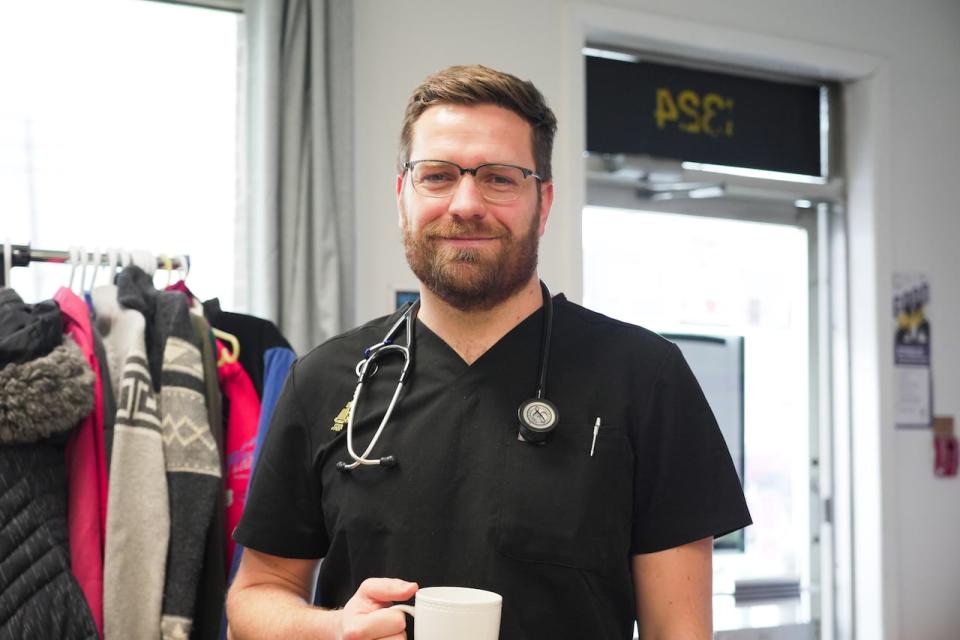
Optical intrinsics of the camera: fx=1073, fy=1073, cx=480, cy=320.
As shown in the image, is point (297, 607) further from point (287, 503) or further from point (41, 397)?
point (41, 397)

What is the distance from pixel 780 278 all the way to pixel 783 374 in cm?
36

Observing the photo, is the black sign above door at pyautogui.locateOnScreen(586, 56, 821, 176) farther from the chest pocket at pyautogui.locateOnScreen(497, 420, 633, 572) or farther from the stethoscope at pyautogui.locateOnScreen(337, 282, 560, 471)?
the chest pocket at pyautogui.locateOnScreen(497, 420, 633, 572)

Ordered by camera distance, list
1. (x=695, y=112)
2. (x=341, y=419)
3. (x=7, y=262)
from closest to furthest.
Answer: (x=341, y=419), (x=7, y=262), (x=695, y=112)

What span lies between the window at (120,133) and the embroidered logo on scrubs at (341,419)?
4.63ft

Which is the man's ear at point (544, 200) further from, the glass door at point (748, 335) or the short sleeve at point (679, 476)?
the glass door at point (748, 335)

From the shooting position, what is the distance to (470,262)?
1.42m

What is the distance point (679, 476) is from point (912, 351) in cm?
273

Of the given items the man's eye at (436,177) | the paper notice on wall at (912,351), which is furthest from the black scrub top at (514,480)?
the paper notice on wall at (912,351)

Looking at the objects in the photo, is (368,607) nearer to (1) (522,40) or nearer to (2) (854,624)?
(1) (522,40)

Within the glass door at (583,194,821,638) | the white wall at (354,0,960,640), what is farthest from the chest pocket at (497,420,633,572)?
the glass door at (583,194,821,638)

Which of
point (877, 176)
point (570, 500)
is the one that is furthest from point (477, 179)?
point (877, 176)

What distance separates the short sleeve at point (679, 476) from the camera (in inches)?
55.7

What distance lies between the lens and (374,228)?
300cm

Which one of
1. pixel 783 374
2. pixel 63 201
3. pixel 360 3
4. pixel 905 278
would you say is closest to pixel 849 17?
pixel 905 278
